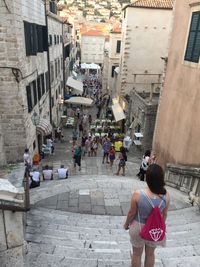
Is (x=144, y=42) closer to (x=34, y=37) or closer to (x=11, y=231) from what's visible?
(x=34, y=37)

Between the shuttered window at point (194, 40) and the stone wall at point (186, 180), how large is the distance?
15.1ft

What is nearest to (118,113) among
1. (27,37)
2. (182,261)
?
(27,37)

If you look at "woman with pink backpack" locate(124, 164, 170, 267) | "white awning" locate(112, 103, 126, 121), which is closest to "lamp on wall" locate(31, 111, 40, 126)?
"woman with pink backpack" locate(124, 164, 170, 267)

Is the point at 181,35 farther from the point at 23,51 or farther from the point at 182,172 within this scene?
the point at 23,51

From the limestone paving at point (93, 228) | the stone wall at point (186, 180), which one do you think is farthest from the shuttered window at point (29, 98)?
the stone wall at point (186, 180)

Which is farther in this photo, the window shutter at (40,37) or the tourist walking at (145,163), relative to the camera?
the window shutter at (40,37)

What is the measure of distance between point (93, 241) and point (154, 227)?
93.6 inches

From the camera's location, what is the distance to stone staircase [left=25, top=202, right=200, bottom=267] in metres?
4.34

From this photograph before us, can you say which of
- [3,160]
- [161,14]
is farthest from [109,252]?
[161,14]

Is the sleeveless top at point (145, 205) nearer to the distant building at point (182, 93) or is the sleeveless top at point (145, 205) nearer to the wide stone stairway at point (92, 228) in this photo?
the wide stone stairway at point (92, 228)

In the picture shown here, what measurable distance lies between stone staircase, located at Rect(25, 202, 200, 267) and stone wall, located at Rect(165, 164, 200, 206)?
1000 mm

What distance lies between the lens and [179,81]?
1219cm

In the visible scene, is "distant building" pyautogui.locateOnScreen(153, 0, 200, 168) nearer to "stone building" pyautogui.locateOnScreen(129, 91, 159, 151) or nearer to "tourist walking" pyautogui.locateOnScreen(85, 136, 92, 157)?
"stone building" pyautogui.locateOnScreen(129, 91, 159, 151)

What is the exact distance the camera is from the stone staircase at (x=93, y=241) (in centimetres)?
434
